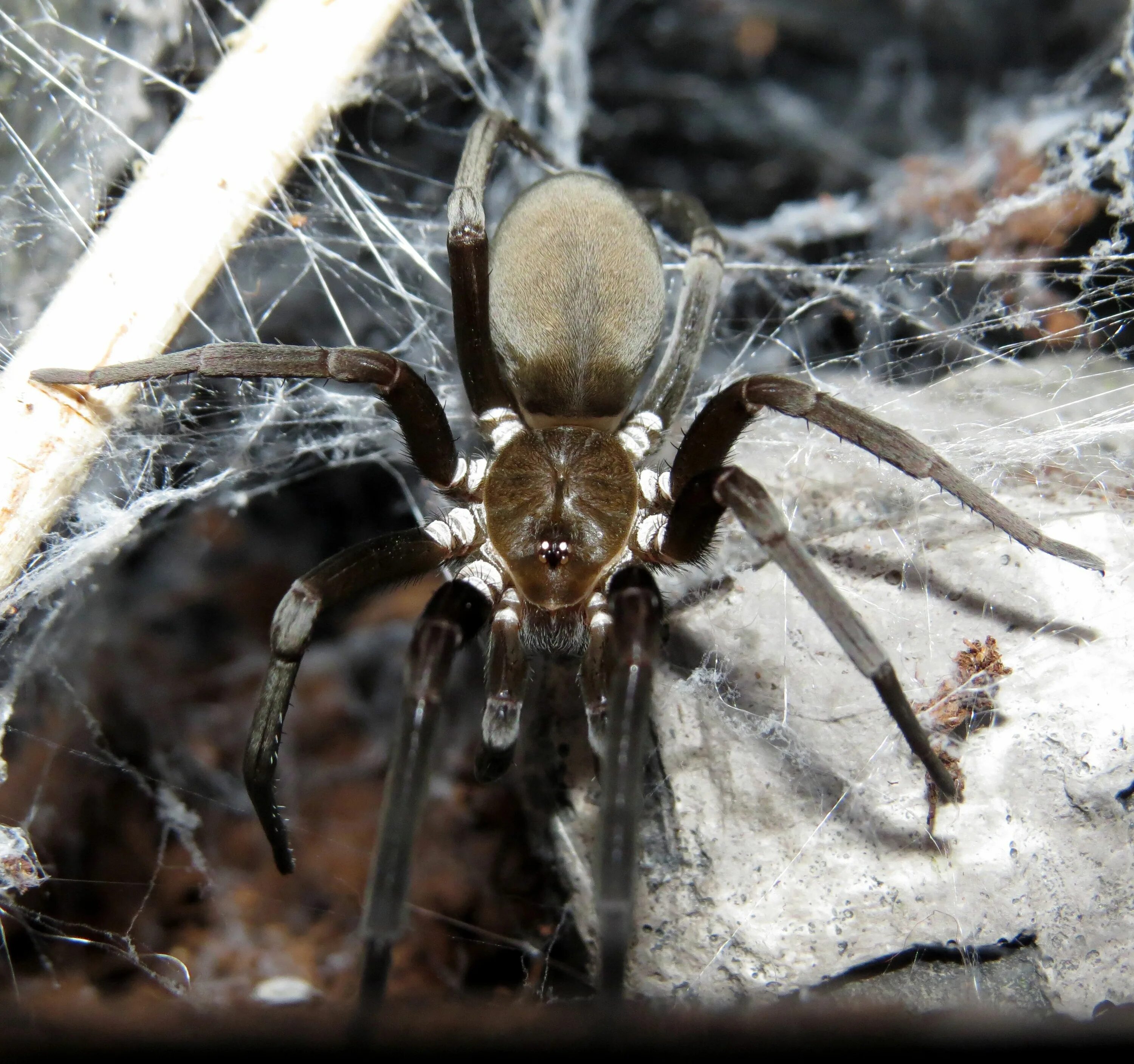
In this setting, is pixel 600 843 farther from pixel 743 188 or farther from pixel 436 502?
pixel 743 188

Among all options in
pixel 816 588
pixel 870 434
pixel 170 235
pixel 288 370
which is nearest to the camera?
pixel 816 588

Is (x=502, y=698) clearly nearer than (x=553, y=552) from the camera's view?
Yes

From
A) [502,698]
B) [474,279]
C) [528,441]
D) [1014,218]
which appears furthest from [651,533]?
[1014,218]

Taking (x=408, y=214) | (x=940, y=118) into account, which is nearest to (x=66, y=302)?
(x=408, y=214)

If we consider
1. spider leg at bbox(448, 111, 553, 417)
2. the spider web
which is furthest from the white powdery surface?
spider leg at bbox(448, 111, 553, 417)

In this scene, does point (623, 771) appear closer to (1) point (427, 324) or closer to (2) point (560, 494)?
(2) point (560, 494)

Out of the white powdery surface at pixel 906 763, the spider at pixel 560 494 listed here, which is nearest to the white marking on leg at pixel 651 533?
the spider at pixel 560 494
